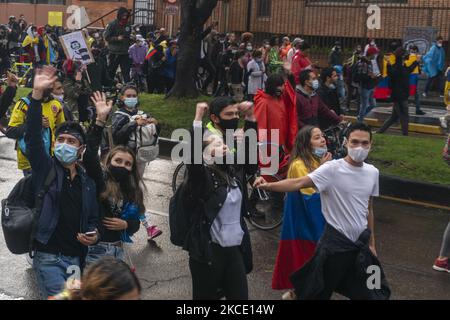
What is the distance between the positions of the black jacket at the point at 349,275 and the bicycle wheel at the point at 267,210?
352 cm

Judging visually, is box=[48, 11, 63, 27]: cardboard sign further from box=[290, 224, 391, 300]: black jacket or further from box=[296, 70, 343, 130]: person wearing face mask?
box=[290, 224, 391, 300]: black jacket

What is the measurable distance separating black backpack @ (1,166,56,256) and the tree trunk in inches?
457

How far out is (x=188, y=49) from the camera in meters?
16.9

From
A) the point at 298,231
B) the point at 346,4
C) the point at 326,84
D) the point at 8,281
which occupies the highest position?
the point at 346,4

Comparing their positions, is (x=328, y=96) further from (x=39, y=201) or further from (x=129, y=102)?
(x=39, y=201)

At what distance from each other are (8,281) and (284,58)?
14.6 meters

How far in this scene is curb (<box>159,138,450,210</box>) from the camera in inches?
414

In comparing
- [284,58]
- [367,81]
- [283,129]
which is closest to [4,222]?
[283,129]

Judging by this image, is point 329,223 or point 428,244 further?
point 428,244

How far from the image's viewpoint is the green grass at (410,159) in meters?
11.2

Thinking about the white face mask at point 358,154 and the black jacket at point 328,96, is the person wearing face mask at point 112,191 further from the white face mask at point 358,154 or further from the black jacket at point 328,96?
the black jacket at point 328,96

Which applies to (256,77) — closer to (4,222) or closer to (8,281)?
Answer: (8,281)

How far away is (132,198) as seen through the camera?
5793mm

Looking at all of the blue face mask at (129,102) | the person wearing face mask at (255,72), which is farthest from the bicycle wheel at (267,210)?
the person wearing face mask at (255,72)
